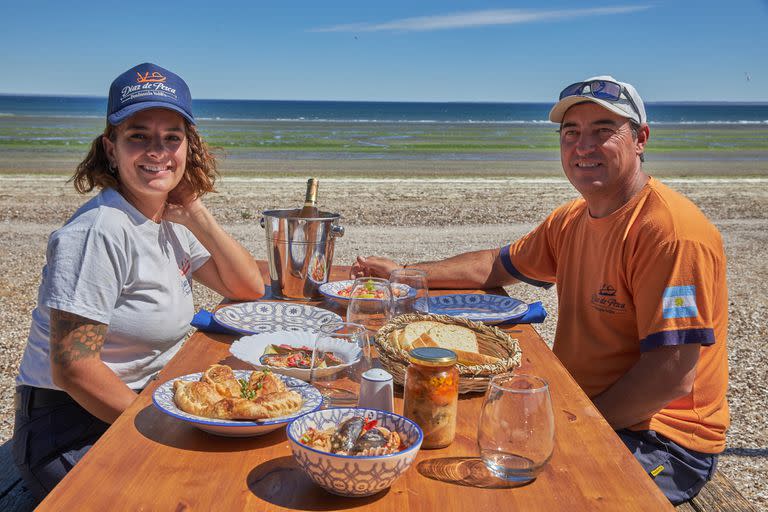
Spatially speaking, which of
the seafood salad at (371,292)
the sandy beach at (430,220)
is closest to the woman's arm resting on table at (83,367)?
the seafood salad at (371,292)

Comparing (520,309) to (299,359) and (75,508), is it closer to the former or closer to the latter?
(299,359)

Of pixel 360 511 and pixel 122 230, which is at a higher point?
pixel 122 230

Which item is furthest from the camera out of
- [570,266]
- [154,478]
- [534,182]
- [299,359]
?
[534,182]

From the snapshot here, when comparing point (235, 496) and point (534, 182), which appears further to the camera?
point (534, 182)

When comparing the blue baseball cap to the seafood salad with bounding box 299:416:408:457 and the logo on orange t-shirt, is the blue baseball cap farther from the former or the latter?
the logo on orange t-shirt

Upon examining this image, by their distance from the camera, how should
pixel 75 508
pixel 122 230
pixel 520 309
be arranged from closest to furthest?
pixel 75 508 < pixel 122 230 < pixel 520 309

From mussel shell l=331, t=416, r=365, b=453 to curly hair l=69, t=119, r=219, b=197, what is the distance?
5.87ft

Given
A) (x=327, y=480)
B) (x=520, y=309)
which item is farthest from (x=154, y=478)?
(x=520, y=309)

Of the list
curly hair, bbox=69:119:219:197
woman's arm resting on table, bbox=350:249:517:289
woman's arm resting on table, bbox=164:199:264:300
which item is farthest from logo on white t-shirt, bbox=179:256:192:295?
woman's arm resting on table, bbox=350:249:517:289

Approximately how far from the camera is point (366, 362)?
6.91 ft

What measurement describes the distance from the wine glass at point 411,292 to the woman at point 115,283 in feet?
3.16

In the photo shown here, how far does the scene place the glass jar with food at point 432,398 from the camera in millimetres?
1882

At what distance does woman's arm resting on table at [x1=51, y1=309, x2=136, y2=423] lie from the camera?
2506 millimetres

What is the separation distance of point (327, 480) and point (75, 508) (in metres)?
0.54
